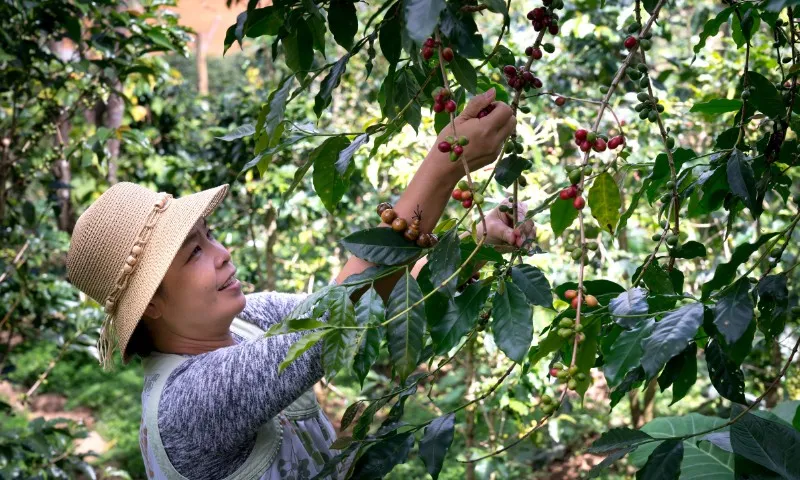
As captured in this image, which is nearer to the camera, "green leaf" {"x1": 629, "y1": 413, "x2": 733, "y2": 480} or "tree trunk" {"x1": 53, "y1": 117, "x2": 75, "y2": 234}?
"green leaf" {"x1": 629, "y1": 413, "x2": 733, "y2": 480}

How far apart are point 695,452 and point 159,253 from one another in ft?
5.05

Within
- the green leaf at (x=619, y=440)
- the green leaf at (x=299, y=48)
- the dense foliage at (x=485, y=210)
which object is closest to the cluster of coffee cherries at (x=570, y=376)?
the dense foliage at (x=485, y=210)

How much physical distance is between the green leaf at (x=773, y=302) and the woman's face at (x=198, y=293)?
32.0 inches

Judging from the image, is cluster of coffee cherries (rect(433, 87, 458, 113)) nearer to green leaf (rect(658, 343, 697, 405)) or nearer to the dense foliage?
the dense foliage

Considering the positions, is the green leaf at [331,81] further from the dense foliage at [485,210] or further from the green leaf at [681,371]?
the green leaf at [681,371]

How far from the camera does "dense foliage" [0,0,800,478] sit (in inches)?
36.4

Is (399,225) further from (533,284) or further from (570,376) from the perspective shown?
(570,376)

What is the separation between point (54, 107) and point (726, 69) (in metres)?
2.39

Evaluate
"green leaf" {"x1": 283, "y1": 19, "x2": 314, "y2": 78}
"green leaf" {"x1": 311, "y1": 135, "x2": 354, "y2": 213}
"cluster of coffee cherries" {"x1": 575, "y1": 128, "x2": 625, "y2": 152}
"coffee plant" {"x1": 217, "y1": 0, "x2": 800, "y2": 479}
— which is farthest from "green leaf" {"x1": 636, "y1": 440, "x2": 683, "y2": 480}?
"green leaf" {"x1": 283, "y1": 19, "x2": 314, "y2": 78}

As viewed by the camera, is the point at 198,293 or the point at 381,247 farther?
the point at 198,293

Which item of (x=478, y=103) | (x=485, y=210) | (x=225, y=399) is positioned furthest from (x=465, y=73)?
(x=485, y=210)

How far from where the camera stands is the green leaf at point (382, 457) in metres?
1.04

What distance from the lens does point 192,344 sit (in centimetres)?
144

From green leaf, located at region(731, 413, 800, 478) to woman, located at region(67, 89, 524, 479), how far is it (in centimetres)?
39
